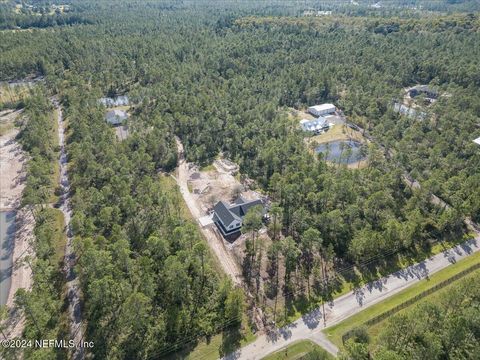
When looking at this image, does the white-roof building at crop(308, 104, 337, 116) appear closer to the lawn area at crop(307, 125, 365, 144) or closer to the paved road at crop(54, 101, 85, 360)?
the lawn area at crop(307, 125, 365, 144)

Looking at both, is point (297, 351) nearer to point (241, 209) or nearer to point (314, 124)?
point (241, 209)

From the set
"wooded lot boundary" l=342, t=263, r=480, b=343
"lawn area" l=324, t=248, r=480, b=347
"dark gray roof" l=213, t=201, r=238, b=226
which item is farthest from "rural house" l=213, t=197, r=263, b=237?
"wooded lot boundary" l=342, t=263, r=480, b=343

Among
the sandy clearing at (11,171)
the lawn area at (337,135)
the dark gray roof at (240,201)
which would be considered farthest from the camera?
the lawn area at (337,135)

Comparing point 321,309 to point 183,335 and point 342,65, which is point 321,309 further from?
point 342,65

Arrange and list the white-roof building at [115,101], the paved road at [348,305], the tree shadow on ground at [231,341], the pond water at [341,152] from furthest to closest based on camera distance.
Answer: the white-roof building at [115,101], the pond water at [341,152], the paved road at [348,305], the tree shadow on ground at [231,341]

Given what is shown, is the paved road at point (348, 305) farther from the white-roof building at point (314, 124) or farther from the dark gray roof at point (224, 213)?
the white-roof building at point (314, 124)

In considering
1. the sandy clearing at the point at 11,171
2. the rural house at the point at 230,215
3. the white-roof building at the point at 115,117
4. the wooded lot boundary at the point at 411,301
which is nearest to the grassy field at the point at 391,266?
the wooded lot boundary at the point at 411,301
